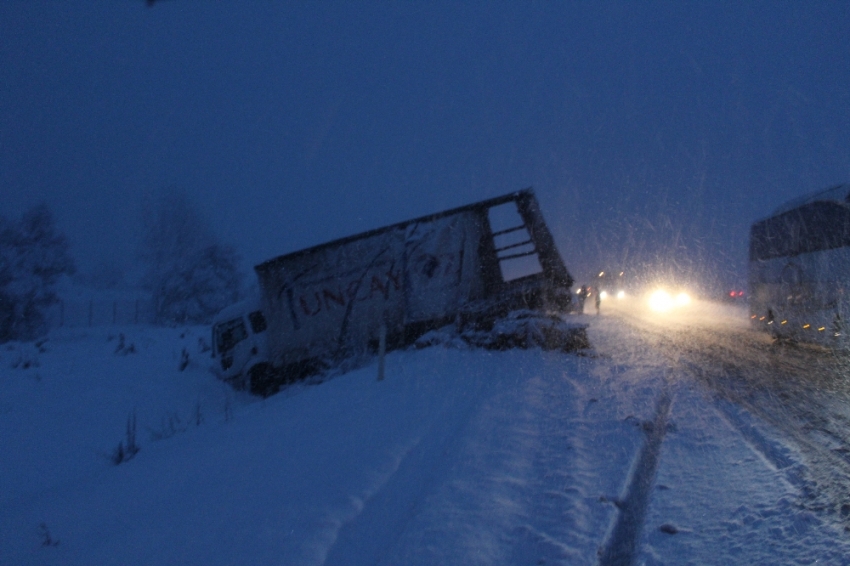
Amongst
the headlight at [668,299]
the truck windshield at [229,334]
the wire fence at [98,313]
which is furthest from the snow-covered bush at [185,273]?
the headlight at [668,299]

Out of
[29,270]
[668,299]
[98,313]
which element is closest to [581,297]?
[29,270]

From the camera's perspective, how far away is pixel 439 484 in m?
4.05

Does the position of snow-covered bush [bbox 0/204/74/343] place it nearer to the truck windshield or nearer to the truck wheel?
the truck windshield

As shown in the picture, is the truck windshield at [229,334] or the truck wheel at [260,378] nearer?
the truck wheel at [260,378]

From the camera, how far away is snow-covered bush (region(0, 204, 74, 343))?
28.5m

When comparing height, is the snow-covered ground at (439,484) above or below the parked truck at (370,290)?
below

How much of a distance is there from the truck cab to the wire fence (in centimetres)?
2426

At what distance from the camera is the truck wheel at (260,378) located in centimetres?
1320

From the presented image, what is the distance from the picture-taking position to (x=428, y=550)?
3049 millimetres

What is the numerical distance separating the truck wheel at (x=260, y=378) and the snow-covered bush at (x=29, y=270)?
24.1m

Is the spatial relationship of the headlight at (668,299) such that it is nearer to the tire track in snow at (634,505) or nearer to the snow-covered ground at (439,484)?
the snow-covered ground at (439,484)

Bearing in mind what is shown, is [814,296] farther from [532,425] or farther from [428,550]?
[428,550]

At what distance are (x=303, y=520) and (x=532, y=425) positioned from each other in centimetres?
311

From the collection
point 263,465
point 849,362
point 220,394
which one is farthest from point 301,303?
point 849,362
